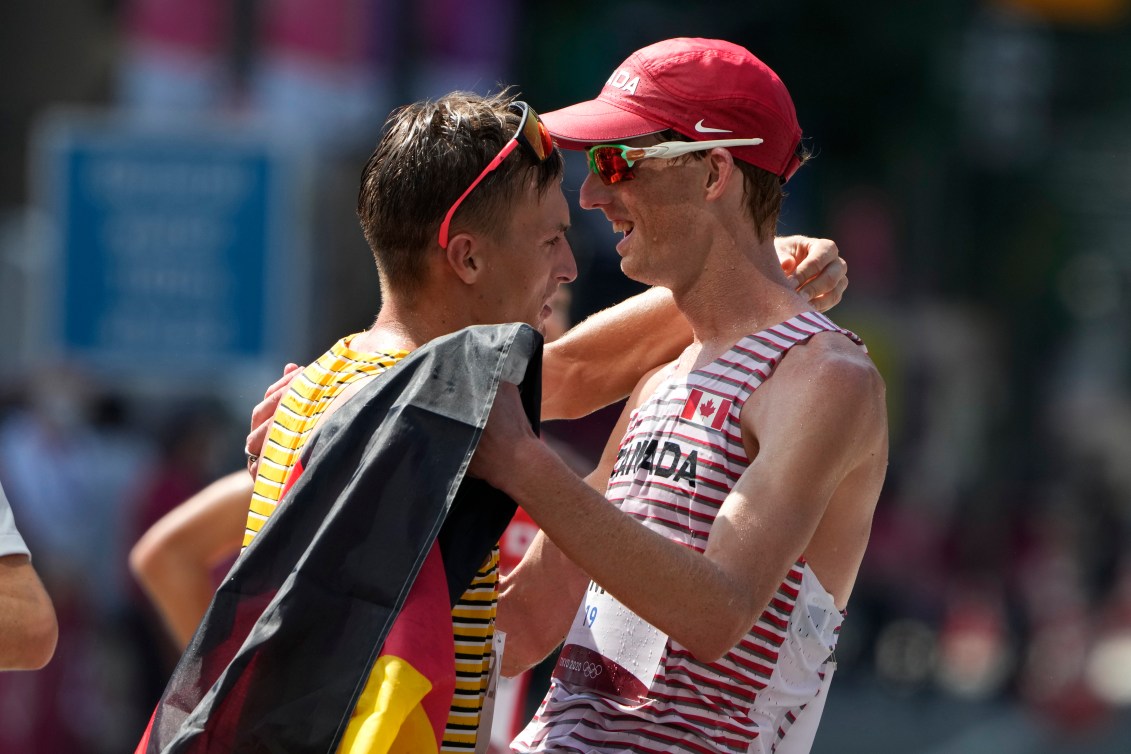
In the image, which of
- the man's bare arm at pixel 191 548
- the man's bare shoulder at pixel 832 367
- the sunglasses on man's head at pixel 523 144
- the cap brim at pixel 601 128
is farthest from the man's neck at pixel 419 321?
the man's bare arm at pixel 191 548

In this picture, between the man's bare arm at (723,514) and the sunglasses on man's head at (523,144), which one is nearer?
the man's bare arm at (723,514)

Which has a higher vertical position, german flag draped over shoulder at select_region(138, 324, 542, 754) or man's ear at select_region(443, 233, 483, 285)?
man's ear at select_region(443, 233, 483, 285)

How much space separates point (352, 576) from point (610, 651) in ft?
2.35

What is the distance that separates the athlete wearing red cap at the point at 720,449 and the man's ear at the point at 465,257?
0.40 metres

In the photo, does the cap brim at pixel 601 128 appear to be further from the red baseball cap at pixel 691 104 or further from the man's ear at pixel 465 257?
the man's ear at pixel 465 257

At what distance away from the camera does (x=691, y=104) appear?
3.09 metres

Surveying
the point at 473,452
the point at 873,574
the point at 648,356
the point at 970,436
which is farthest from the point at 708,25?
the point at 473,452

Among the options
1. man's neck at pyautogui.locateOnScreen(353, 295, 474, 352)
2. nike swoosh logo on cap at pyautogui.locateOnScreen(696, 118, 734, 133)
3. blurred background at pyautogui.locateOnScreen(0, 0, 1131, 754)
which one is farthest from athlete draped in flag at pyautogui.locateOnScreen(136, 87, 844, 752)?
blurred background at pyautogui.locateOnScreen(0, 0, 1131, 754)

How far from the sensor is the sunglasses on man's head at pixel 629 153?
310cm

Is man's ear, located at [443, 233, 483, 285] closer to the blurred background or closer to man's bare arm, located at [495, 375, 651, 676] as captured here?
man's bare arm, located at [495, 375, 651, 676]

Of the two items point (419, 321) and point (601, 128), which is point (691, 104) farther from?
point (419, 321)

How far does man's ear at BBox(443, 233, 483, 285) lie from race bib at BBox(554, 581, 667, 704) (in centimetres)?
65

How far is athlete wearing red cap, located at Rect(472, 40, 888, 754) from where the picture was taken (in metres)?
2.77

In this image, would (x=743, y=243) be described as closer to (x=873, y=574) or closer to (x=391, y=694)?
(x=391, y=694)
